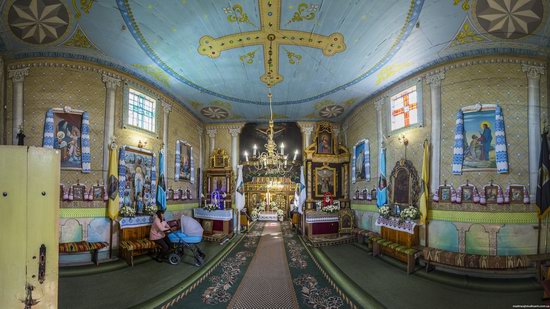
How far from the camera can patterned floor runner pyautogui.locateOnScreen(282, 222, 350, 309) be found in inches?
199

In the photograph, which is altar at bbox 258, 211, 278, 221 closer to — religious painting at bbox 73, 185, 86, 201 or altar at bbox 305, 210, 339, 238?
altar at bbox 305, 210, 339, 238

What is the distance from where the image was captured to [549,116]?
6574mm

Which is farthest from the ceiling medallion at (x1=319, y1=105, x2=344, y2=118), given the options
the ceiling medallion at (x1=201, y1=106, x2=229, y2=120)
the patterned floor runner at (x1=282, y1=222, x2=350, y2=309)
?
the patterned floor runner at (x1=282, y1=222, x2=350, y2=309)

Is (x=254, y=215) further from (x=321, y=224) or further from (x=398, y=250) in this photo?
(x=398, y=250)

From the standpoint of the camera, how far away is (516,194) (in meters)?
6.55

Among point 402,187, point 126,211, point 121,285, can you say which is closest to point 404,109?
point 402,187

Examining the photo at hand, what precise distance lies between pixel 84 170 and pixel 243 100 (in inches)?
243

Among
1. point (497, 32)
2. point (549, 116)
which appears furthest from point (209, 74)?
point (549, 116)

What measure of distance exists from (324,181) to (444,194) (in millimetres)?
5818

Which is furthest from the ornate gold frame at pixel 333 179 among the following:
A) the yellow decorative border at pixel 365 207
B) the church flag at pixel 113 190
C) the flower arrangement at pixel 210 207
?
the church flag at pixel 113 190

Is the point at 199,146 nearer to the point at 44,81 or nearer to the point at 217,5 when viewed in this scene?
the point at 44,81

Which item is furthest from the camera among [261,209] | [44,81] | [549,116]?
[261,209]

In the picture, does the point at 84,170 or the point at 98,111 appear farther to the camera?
the point at 98,111

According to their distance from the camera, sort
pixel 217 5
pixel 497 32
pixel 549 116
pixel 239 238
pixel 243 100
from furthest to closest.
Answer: pixel 239 238
pixel 243 100
pixel 549 116
pixel 497 32
pixel 217 5
